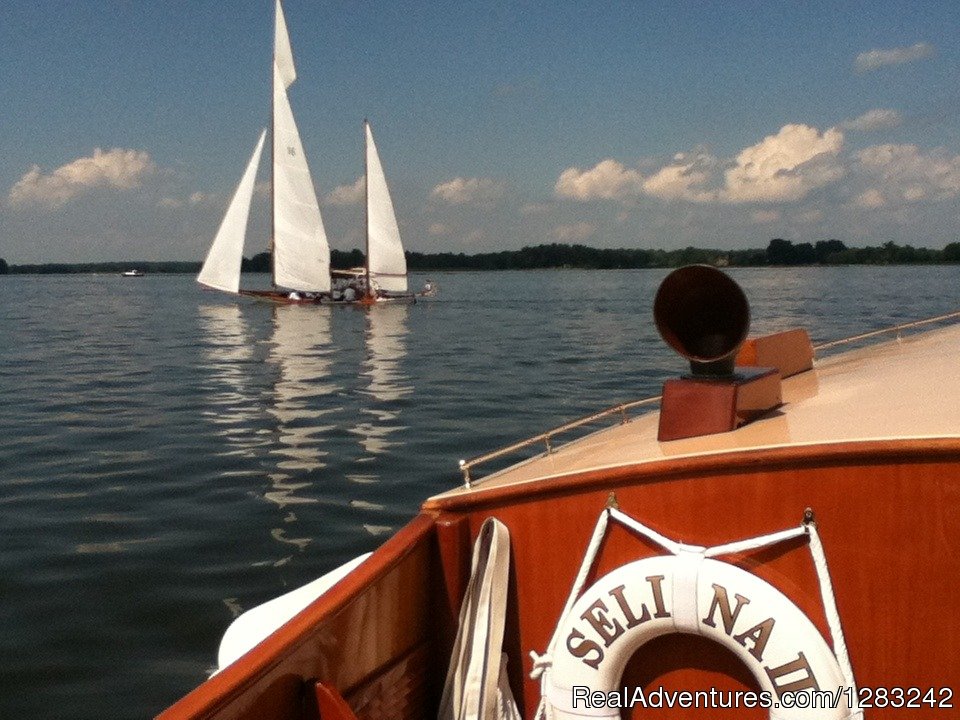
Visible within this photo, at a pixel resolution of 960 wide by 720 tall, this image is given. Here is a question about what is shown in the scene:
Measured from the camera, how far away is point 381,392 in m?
17.1

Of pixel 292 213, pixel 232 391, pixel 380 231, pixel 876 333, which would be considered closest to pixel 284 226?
pixel 292 213

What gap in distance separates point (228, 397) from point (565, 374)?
7.28 metres

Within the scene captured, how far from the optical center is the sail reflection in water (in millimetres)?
12008

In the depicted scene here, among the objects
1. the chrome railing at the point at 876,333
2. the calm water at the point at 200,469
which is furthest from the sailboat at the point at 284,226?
the chrome railing at the point at 876,333

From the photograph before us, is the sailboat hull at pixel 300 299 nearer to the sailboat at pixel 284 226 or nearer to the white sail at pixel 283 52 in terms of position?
the sailboat at pixel 284 226

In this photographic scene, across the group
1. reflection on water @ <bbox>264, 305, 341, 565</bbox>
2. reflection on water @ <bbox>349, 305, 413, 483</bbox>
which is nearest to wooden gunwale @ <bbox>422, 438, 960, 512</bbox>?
reflection on water @ <bbox>264, 305, 341, 565</bbox>

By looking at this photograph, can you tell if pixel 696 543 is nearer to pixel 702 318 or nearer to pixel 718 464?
pixel 718 464

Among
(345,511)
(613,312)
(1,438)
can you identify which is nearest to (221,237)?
(613,312)

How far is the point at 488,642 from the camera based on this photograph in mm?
3109

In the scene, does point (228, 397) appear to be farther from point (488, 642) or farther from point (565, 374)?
point (488, 642)

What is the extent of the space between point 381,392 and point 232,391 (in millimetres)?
2958

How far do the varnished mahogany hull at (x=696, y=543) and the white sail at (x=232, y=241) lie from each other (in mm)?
47191

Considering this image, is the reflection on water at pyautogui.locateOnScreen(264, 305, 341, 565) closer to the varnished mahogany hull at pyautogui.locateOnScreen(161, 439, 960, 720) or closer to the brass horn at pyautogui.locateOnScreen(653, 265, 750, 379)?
the varnished mahogany hull at pyautogui.locateOnScreen(161, 439, 960, 720)

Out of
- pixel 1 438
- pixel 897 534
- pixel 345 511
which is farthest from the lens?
pixel 1 438
